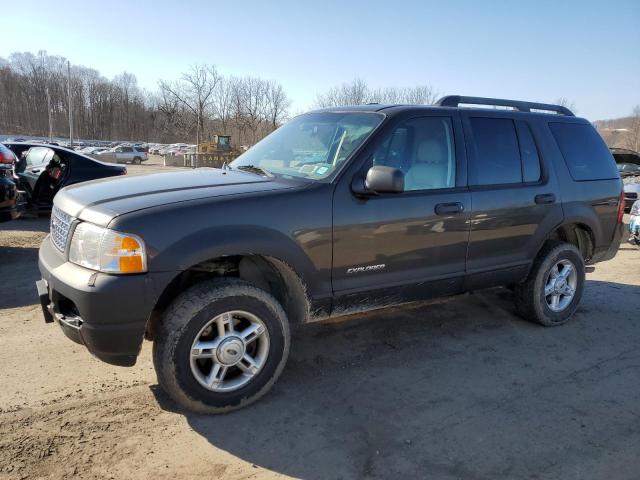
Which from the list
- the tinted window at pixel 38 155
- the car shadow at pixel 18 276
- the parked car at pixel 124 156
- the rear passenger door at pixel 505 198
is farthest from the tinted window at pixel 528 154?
the parked car at pixel 124 156

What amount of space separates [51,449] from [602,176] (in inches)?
207

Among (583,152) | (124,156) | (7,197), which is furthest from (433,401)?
(124,156)

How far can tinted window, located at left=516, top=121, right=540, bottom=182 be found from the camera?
4.54 metres

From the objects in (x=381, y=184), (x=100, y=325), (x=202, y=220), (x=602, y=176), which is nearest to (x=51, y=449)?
(x=100, y=325)

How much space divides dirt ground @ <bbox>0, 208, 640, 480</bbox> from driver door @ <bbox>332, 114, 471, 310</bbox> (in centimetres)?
61

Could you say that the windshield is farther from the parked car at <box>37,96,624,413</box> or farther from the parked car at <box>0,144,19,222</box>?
the parked car at <box>0,144,19,222</box>

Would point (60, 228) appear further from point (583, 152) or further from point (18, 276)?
point (583, 152)

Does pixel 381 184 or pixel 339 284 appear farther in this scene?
pixel 339 284

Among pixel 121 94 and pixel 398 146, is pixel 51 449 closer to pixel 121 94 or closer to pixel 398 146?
pixel 398 146

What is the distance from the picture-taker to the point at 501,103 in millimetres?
4852

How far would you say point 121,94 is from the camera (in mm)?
115750

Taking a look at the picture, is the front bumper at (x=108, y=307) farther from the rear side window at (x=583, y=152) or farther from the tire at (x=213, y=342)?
the rear side window at (x=583, y=152)

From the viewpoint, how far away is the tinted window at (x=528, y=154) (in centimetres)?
454

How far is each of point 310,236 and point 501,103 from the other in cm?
271
